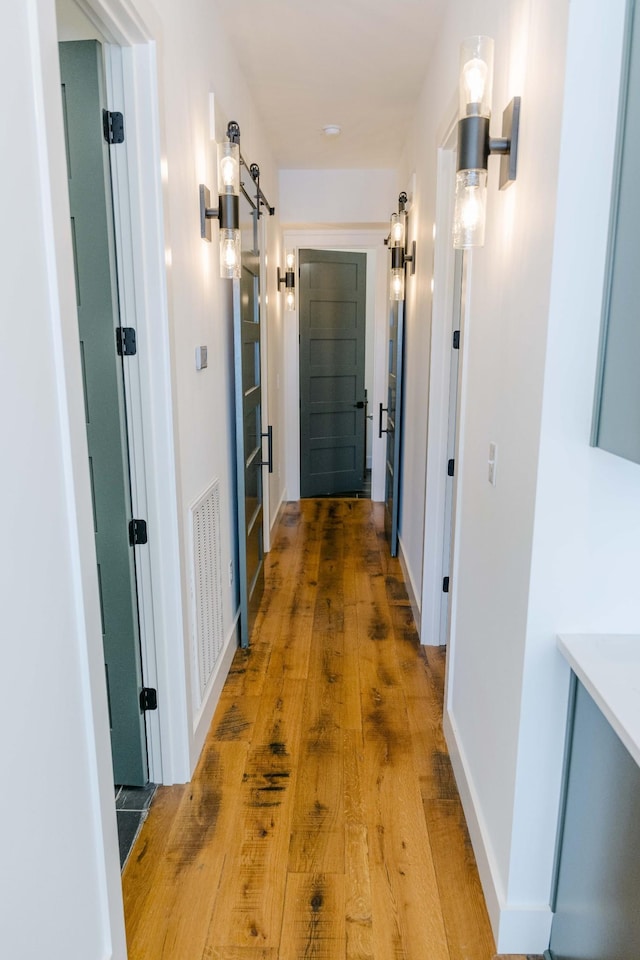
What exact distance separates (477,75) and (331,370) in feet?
15.6

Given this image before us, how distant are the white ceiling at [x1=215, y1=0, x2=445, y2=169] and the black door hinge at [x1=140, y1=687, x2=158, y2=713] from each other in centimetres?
268

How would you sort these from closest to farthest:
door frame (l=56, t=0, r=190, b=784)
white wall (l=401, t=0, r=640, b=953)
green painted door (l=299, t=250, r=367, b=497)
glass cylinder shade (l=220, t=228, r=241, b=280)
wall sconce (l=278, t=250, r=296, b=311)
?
white wall (l=401, t=0, r=640, b=953), door frame (l=56, t=0, r=190, b=784), glass cylinder shade (l=220, t=228, r=241, b=280), wall sconce (l=278, t=250, r=296, b=311), green painted door (l=299, t=250, r=367, b=497)

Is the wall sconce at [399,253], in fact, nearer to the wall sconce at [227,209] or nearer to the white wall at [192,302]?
the white wall at [192,302]

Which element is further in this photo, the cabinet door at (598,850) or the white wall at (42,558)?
the cabinet door at (598,850)

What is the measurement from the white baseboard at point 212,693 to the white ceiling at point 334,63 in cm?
269

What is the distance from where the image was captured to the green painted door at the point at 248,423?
301 centimetres

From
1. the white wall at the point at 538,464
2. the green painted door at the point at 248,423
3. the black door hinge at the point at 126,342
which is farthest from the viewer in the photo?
the green painted door at the point at 248,423

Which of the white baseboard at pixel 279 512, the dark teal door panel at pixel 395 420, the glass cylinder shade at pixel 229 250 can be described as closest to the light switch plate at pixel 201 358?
the glass cylinder shade at pixel 229 250

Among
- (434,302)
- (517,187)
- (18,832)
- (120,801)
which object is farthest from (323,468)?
(18,832)

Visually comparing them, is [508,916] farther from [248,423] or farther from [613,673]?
[248,423]

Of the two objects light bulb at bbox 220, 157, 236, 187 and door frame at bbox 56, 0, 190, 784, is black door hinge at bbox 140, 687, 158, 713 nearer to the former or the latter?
door frame at bbox 56, 0, 190, 784

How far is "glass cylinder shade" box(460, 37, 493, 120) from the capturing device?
1510 mm

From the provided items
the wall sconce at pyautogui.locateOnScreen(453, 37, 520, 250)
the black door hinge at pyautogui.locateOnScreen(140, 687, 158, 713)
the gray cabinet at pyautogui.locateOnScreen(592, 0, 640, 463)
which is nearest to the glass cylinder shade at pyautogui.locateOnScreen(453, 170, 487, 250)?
the wall sconce at pyautogui.locateOnScreen(453, 37, 520, 250)

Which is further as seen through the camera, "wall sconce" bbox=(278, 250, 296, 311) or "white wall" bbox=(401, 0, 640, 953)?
"wall sconce" bbox=(278, 250, 296, 311)
